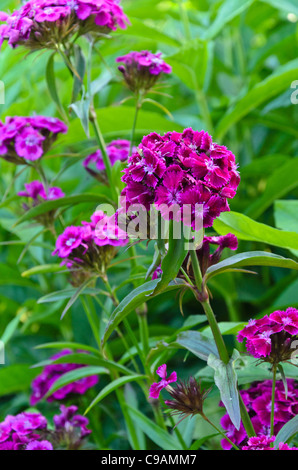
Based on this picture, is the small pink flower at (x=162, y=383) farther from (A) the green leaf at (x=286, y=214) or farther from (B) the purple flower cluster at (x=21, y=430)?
(A) the green leaf at (x=286, y=214)

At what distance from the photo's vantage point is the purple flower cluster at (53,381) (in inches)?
51.6

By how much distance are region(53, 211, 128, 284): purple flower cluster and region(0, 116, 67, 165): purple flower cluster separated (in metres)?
0.20

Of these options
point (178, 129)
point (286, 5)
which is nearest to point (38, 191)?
point (178, 129)

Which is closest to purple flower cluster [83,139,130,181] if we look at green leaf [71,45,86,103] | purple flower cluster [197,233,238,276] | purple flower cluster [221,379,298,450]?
green leaf [71,45,86,103]

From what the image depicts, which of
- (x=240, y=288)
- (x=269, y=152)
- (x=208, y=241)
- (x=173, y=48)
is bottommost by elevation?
(x=240, y=288)

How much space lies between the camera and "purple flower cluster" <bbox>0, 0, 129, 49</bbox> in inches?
38.1

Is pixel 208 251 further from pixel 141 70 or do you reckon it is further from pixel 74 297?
pixel 141 70

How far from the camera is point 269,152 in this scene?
1896 millimetres

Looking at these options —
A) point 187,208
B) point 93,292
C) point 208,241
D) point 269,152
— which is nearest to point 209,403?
point 93,292

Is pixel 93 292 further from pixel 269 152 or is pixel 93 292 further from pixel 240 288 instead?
pixel 269 152

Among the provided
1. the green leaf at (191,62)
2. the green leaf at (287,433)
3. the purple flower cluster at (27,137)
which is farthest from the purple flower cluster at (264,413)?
the green leaf at (191,62)

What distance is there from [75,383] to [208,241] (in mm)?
625

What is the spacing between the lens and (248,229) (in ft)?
3.21

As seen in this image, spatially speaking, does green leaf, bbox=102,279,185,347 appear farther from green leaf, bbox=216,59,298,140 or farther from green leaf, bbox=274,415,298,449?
green leaf, bbox=216,59,298,140
